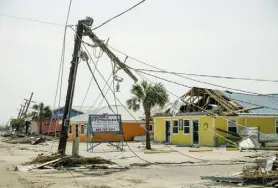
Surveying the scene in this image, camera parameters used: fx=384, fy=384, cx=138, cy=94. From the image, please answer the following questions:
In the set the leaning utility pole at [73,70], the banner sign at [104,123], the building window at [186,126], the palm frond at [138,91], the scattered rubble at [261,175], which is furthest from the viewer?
the building window at [186,126]

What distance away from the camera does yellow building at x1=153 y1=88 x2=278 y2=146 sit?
31.9 metres

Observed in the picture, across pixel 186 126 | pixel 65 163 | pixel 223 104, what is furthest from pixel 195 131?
pixel 65 163

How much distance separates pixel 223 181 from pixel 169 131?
27.0 meters

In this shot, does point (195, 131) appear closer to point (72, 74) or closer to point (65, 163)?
point (72, 74)

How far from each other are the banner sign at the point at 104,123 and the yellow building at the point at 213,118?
6.50 metres

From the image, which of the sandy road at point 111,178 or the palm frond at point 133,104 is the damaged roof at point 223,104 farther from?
the sandy road at point 111,178

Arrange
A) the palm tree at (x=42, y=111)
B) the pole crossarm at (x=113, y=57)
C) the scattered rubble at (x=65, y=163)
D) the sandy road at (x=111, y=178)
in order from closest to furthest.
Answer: the sandy road at (x=111, y=178)
the scattered rubble at (x=65, y=163)
the pole crossarm at (x=113, y=57)
the palm tree at (x=42, y=111)

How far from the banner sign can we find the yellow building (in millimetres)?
6499

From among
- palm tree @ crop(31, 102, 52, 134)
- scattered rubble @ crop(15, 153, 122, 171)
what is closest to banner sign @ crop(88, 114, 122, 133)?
scattered rubble @ crop(15, 153, 122, 171)

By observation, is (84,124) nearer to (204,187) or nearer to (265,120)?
(265,120)

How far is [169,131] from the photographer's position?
38.6 metres

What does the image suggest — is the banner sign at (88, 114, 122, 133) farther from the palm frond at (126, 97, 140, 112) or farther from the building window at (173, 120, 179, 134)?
the building window at (173, 120, 179, 134)

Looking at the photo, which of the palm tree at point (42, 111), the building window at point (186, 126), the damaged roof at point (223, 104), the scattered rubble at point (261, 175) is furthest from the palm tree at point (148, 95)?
the palm tree at point (42, 111)

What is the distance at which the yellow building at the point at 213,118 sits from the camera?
3186 cm
